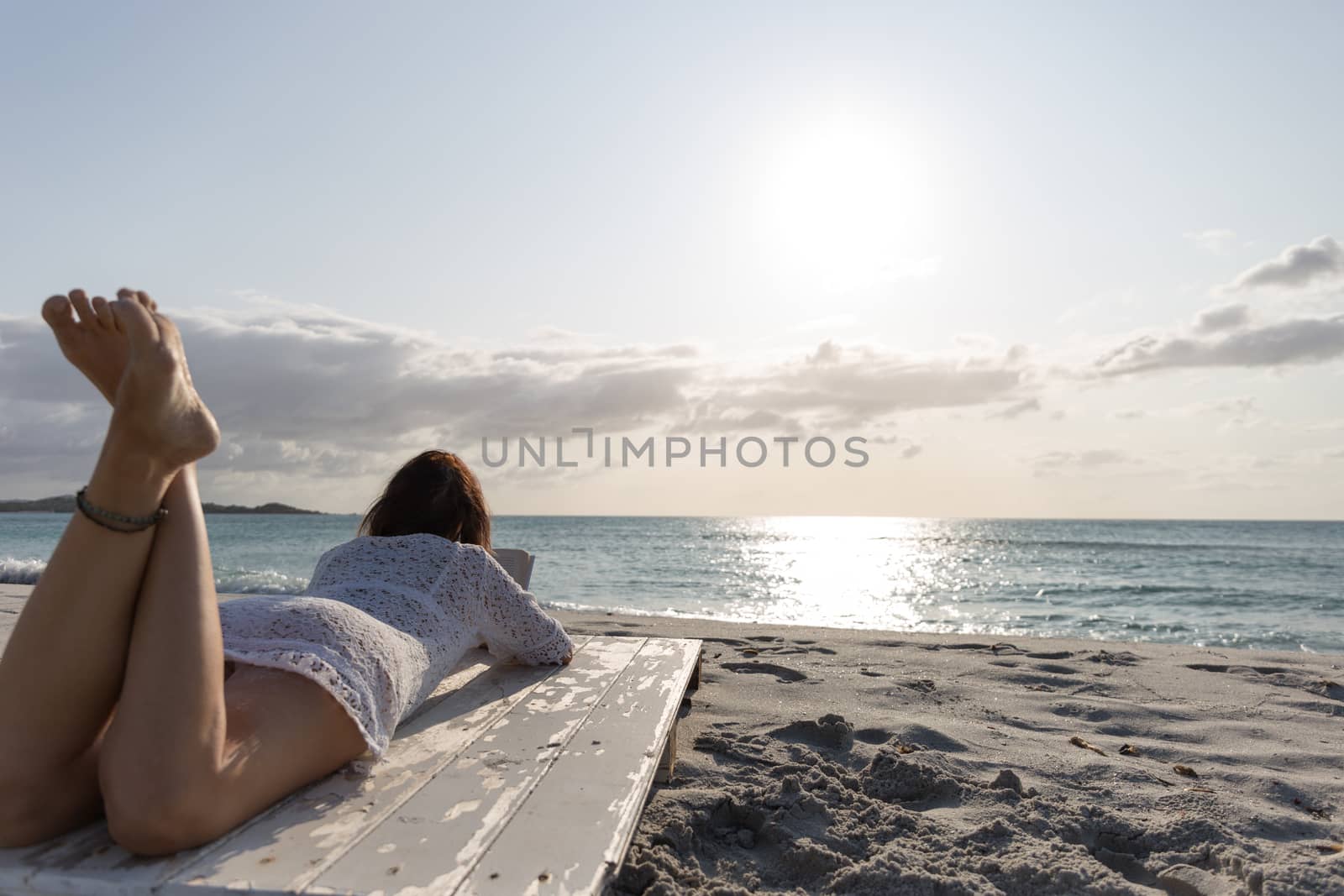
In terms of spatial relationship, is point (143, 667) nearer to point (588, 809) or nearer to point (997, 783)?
point (588, 809)

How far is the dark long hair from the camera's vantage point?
113 inches

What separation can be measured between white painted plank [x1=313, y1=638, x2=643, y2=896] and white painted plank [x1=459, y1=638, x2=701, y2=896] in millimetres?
37

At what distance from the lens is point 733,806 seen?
2674mm

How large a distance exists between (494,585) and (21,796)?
1.38 m

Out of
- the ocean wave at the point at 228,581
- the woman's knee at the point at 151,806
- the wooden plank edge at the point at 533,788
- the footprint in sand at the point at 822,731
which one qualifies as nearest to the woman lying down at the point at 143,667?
the woman's knee at the point at 151,806

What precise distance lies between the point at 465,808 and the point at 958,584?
1765cm

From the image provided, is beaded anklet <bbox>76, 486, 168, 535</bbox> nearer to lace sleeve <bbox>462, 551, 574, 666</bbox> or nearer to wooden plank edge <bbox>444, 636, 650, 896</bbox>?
wooden plank edge <bbox>444, 636, 650, 896</bbox>

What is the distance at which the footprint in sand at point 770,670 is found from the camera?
15.4 ft

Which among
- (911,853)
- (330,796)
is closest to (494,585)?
(330,796)

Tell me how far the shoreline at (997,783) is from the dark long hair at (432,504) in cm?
112

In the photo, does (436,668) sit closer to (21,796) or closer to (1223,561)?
(21,796)

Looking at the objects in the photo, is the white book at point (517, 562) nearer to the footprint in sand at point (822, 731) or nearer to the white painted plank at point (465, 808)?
the white painted plank at point (465, 808)

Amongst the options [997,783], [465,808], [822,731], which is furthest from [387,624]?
[997,783]

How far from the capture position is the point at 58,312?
5.78 feet
